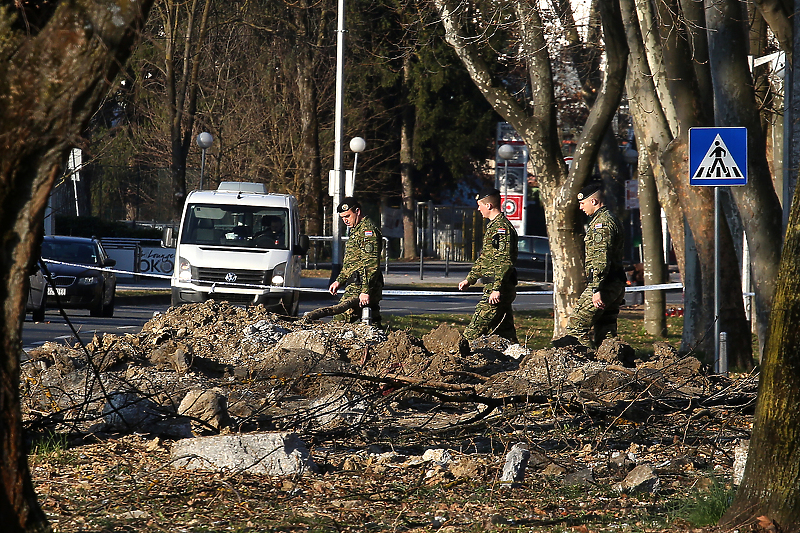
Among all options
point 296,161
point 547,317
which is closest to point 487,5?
point 547,317

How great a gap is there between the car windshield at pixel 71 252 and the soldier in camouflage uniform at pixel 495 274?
1007cm

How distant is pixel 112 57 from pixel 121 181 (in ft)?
151

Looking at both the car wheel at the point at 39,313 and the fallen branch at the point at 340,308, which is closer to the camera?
the fallen branch at the point at 340,308

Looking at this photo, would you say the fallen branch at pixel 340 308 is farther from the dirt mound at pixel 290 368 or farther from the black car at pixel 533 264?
the black car at pixel 533 264

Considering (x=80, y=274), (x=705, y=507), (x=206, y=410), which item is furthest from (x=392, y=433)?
(x=80, y=274)

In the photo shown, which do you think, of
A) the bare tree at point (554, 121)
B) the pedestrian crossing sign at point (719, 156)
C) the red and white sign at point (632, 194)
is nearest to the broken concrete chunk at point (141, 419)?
the pedestrian crossing sign at point (719, 156)

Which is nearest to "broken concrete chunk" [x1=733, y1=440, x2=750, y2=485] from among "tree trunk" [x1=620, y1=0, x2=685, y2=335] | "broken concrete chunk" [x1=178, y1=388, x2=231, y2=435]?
"broken concrete chunk" [x1=178, y1=388, x2=231, y2=435]

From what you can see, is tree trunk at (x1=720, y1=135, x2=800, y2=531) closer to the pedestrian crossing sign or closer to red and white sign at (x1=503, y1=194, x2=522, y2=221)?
the pedestrian crossing sign

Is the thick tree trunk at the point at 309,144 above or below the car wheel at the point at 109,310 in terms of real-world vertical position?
above

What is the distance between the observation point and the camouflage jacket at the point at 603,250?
32.7 ft

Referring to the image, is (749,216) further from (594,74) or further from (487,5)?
(594,74)

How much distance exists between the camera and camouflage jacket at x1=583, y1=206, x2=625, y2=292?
32.7 feet

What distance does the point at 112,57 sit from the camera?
3.62m

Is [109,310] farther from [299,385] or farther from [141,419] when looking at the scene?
[141,419]
